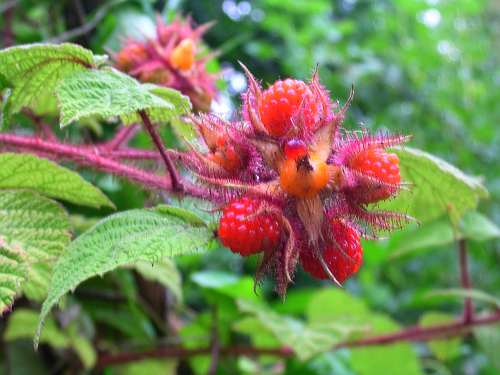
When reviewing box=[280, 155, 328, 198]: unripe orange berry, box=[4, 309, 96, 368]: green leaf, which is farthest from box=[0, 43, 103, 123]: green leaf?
box=[4, 309, 96, 368]: green leaf

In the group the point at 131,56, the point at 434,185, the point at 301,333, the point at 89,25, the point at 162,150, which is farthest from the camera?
the point at 89,25

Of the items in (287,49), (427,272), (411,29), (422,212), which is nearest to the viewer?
(422,212)

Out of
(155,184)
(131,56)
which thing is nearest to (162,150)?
(155,184)

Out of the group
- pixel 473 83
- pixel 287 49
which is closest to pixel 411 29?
pixel 473 83

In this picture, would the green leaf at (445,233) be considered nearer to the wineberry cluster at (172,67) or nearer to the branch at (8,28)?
the wineberry cluster at (172,67)

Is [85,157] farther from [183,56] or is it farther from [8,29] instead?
[8,29]

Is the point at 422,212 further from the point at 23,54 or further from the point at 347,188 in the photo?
the point at 23,54
